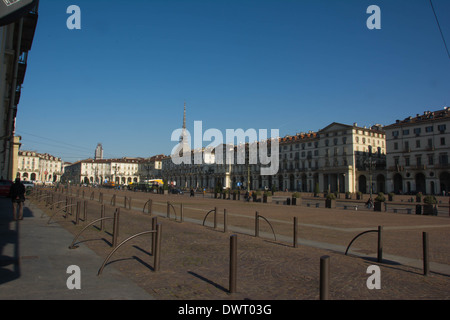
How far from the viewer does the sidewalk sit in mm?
4848

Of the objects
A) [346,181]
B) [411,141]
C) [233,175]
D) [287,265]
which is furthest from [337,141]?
[287,265]

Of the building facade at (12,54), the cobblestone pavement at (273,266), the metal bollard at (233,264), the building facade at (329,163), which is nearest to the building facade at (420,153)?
the building facade at (329,163)

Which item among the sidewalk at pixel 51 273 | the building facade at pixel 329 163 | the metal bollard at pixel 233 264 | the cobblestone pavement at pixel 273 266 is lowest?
the cobblestone pavement at pixel 273 266

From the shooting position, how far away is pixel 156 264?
6383mm

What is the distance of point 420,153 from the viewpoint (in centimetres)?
6906

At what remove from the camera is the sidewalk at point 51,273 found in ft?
15.9

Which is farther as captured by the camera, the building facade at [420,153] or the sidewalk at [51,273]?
the building facade at [420,153]

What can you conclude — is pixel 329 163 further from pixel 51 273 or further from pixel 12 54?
pixel 51 273

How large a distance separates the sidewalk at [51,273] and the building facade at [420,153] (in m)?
72.5

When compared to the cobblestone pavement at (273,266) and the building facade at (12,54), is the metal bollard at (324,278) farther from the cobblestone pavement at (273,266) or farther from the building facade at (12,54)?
the building facade at (12,54)

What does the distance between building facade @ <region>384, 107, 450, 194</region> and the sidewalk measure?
72503mm

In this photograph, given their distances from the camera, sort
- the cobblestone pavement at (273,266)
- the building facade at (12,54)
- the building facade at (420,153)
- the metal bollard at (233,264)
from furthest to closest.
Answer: the building facade at (420,153) → the building facade at (12,54) → the cobblestone pavement at (273,266) → the metal bollard at (233,264)

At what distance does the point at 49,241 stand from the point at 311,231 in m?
9.59
